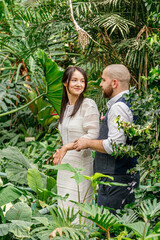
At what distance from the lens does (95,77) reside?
5.00 metres

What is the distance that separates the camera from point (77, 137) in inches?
87.6

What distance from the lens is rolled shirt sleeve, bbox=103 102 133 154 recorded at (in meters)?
1.91

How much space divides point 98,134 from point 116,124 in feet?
0.81

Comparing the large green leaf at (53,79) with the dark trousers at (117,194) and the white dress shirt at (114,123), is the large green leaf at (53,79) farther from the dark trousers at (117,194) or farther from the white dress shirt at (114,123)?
the dark trousers at (117,194)

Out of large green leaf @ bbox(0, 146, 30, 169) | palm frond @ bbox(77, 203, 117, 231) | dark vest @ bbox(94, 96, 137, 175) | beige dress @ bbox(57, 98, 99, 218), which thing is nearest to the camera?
palm frond @ bbox(77, 203, 117, 231)

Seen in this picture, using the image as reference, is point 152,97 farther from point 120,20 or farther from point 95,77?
point 95,77

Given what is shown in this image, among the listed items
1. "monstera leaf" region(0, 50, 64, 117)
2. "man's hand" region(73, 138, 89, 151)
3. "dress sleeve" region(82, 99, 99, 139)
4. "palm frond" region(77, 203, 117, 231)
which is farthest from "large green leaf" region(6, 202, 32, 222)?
"monstera leaf" region(0, 50, 64, 117)

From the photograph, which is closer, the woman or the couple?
the couple

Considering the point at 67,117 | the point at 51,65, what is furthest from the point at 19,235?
the point at 51,65

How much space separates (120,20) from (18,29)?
226cm

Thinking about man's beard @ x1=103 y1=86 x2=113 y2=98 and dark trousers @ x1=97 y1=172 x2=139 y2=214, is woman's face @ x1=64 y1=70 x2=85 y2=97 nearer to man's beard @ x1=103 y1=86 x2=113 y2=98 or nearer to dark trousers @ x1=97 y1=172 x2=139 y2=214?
man's beard @ x1=103 y1=86 x2=113 y2=98

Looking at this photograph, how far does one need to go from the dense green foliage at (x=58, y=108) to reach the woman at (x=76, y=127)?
15 centimetres

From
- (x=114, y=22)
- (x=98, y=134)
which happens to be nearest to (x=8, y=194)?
(x=98, y=134)

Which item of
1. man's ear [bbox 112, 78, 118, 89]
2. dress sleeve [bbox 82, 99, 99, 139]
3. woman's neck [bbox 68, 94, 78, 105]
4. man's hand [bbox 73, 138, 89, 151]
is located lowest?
man's hand [bbox 73, 138, 89, 151]
